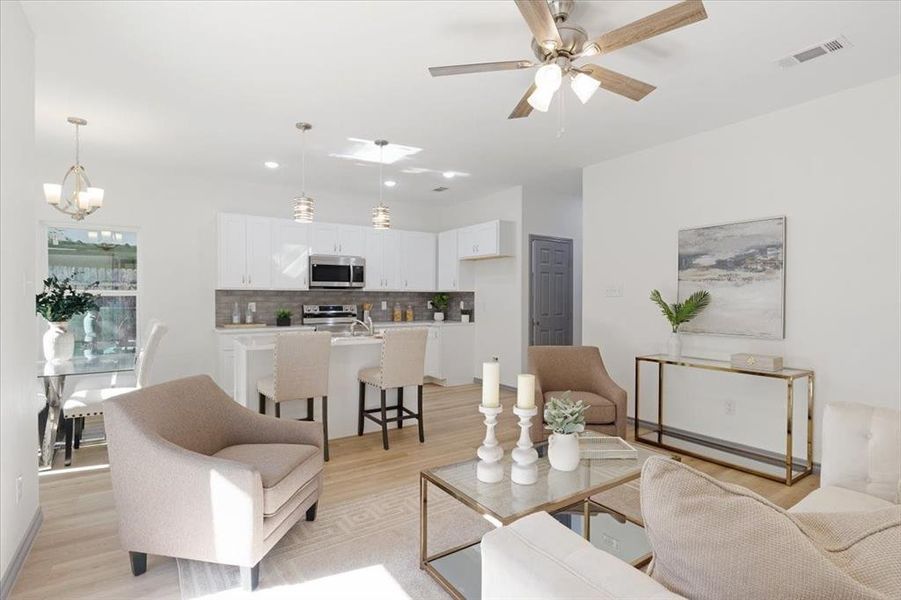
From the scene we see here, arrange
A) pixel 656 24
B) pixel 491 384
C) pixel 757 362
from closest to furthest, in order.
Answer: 1. pixel 656 24
2. pixel 491 384
3. pixel 757 362

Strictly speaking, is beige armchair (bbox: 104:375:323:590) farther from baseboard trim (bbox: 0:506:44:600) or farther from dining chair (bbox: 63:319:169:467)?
dining chair (bbox: 63:319:169:467)

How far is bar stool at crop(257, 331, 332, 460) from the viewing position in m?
3.58

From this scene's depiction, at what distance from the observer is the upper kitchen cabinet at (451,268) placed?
6918mm

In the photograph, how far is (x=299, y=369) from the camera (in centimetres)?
363

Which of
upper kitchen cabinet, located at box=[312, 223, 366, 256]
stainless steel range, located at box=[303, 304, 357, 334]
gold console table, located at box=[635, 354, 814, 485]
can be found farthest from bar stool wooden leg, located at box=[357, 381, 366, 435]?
upper kitchen cabinet, located at box=[312, 223, 366, 256]

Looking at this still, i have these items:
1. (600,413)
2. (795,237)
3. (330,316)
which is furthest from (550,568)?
(330,316)

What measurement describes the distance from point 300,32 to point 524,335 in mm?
4494

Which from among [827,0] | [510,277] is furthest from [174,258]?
[827,0]

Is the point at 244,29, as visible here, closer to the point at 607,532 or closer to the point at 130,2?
the point at 130,2

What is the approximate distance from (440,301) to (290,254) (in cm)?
242

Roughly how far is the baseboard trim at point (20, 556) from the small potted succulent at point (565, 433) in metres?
2.52

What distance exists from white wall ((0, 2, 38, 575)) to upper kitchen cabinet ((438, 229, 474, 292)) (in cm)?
494

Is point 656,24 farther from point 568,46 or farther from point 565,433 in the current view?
point 565,433

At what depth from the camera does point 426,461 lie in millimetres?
3715
